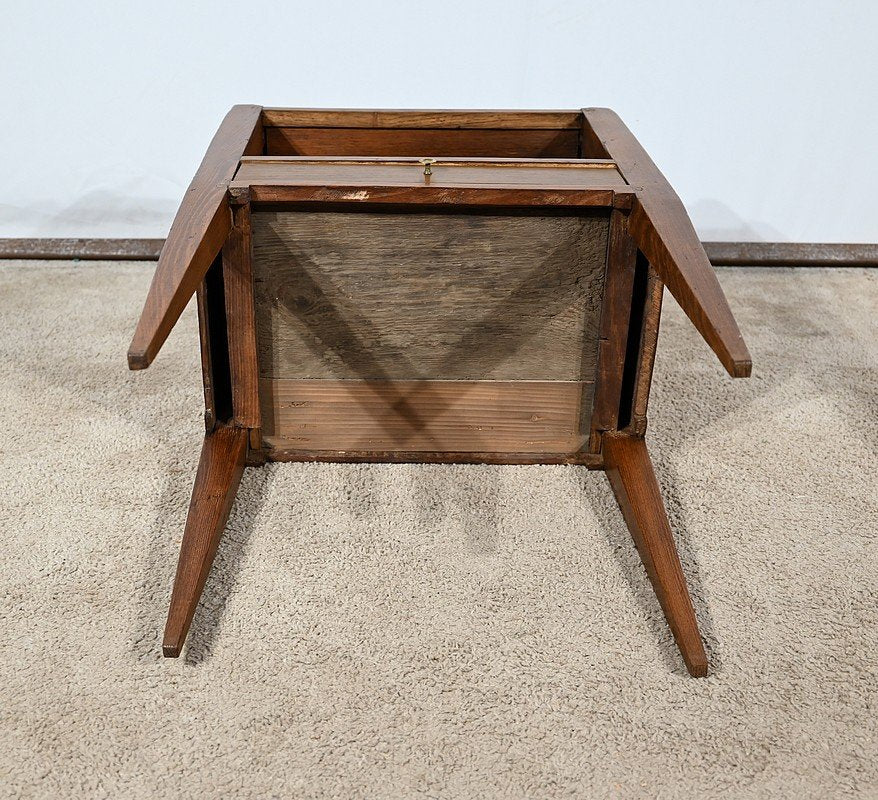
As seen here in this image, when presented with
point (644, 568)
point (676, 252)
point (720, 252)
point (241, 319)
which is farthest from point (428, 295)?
point (720, 252)

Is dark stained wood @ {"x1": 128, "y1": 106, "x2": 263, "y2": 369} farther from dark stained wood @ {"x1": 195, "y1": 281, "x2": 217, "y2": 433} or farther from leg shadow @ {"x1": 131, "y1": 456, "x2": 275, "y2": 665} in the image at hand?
leg shadow @ {"x1": 131, "y1": 456, "x2": 275, "y2": 665}

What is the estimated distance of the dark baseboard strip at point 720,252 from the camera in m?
2.54

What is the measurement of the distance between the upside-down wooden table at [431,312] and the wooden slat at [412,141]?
0.11 meters

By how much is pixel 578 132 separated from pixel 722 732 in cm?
101

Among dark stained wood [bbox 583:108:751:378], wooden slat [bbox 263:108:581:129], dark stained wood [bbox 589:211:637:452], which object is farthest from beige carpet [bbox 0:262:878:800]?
wooden slat [bbox 263:108:581:129]

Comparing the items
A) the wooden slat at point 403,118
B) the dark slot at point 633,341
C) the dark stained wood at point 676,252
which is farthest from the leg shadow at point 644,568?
the wooden slat at point 403,118

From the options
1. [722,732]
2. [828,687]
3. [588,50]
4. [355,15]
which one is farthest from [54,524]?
[588,50]

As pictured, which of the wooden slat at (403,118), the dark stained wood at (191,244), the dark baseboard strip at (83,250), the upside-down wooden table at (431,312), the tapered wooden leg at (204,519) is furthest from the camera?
the dark baseboard strip at (83,250)

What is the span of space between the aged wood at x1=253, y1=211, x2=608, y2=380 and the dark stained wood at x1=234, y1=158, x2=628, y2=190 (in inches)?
1.9

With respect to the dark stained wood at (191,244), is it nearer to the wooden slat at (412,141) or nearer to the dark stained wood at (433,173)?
the dark stained wood at (433,173)

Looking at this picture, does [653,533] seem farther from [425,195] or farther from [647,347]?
[425,195]

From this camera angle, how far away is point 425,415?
160cm

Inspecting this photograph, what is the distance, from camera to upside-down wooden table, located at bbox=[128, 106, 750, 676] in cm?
139

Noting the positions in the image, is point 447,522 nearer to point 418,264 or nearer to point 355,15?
point 418,264
